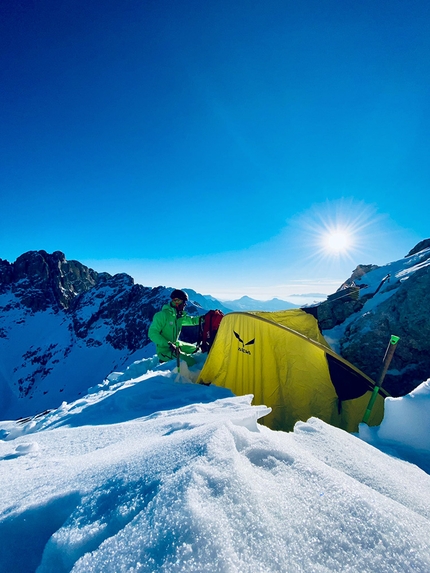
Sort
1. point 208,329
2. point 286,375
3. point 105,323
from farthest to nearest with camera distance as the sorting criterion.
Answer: point 105,323, point 208,329, point 286,375

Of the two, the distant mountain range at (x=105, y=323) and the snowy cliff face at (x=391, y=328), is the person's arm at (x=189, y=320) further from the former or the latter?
the snowy cliff face at (x=391, y=328)

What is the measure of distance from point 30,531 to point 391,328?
8655mm

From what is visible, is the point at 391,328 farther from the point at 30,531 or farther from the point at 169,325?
the point at 30,531

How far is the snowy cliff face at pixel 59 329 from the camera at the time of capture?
270 feet

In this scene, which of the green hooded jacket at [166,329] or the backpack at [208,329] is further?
the backpack at [208,329]

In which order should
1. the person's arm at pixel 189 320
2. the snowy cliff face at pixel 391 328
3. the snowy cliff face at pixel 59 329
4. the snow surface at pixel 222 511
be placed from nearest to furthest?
the snow surface at pixel 222 511 < the snowy cliff face at pixel 391 328 < the person's arm at pixel 189 320 < the snowy cliff face at pixel 59 329

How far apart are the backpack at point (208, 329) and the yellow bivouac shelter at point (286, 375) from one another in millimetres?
2438

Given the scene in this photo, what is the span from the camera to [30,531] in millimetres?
1312

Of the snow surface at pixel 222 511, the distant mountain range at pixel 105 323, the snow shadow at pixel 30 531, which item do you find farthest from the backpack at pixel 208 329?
the snow shadow at pixel 30 531

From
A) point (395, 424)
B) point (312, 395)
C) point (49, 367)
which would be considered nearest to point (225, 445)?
point (395, 424)

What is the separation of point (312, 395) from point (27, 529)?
4.79 meters

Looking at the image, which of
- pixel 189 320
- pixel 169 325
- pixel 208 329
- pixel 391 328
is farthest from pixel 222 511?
pixel 391 328

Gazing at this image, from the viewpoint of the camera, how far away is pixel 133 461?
1770mm

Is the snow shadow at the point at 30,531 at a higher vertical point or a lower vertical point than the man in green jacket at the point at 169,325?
lower
